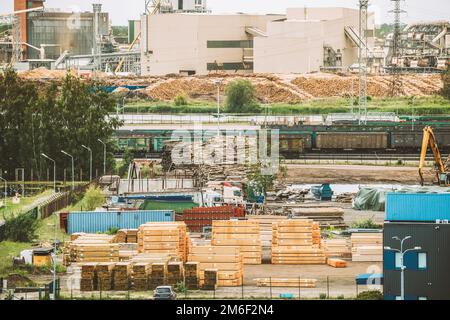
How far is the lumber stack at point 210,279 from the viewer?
14227 millimetres

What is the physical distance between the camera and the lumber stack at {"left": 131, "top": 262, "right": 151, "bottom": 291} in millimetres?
14148

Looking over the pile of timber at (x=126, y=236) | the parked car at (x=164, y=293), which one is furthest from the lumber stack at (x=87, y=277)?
the pile of timber at (x=126, y=236)

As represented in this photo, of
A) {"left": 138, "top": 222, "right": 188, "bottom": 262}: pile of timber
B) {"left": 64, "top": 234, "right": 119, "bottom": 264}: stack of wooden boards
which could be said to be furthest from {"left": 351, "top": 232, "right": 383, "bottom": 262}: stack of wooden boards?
{"left": 64, "top": 234, "right": 119, "bottom": 264}: stack of wooden boards

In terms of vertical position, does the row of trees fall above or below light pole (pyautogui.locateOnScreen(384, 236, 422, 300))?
above

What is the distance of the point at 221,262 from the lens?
1466 cm

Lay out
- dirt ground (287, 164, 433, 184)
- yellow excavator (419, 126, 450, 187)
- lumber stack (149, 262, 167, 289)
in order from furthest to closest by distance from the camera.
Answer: dirt ground (287, 164, 433, 184) → yellow excavator (419, 126, 450, 187) → lumber stack (149, 262, 167, 289)

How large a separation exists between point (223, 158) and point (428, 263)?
1673 centimetres

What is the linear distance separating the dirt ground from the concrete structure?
18.1 metres

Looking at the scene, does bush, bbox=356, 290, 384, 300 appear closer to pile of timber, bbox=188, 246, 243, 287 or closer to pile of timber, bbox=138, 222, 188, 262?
pile of timber, bbox=188, 246, 243, 287

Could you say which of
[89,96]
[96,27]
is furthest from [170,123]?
[96,27]

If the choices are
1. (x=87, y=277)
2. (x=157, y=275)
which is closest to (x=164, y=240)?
(x=157, y=275)

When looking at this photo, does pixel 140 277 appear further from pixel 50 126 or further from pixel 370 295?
pixel 50 126

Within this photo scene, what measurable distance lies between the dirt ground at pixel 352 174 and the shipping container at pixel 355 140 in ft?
12.1

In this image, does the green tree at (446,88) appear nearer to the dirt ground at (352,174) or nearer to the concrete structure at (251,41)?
the concrete structure at (251,41)
